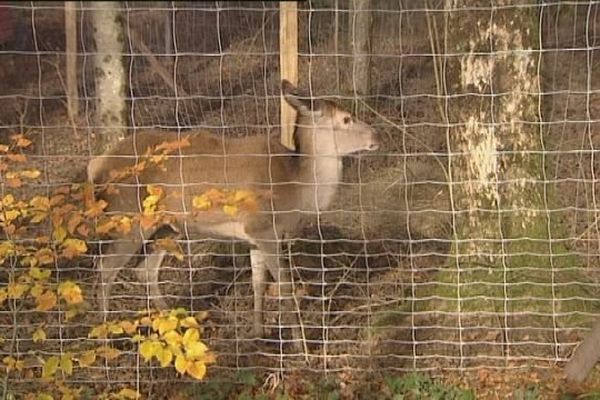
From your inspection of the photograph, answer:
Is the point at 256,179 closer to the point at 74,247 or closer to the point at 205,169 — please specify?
the point at 205,169

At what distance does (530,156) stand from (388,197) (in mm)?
2580

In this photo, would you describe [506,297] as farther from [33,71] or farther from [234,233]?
[33,71]

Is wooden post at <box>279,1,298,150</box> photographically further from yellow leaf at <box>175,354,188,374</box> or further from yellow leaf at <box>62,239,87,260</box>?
yellow leaf at <box>175,354,188,374</box>

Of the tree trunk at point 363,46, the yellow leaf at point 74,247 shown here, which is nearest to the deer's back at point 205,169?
the yellow leaf at point 74,247

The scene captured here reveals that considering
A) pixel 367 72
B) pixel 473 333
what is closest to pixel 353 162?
pixel 367 72

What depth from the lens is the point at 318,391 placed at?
533 cm

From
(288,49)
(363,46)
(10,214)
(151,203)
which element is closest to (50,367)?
(10,214)

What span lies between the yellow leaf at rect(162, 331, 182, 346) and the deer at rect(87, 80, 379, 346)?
77.6 inches

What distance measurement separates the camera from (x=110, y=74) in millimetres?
8742

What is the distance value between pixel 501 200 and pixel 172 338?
90.3 inches

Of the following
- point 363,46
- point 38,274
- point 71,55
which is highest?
point 71,55

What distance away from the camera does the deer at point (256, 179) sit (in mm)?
6308

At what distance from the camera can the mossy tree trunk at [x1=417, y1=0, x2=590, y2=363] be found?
5453 mm

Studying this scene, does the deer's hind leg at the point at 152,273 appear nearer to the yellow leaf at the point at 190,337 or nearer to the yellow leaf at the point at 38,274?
the yellow leaf at the point at 38,274
